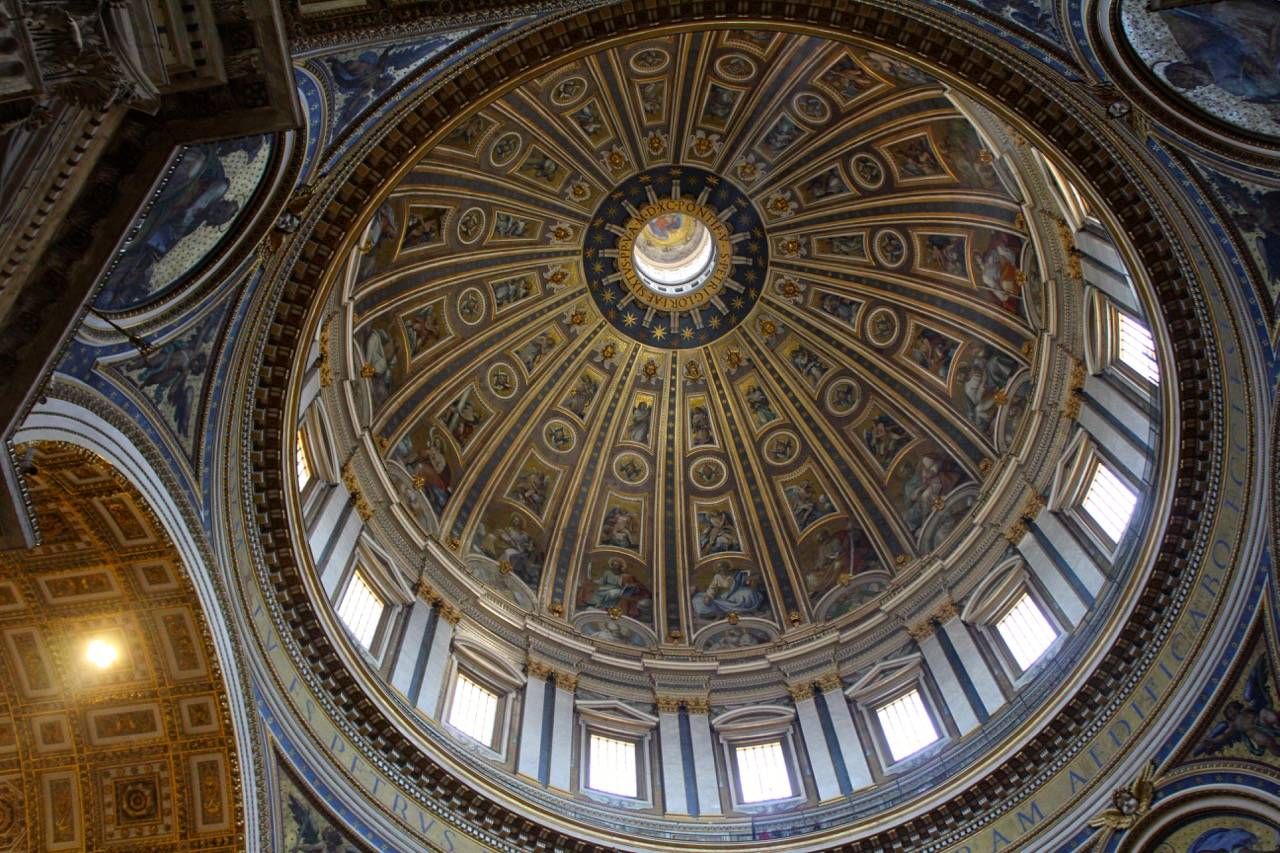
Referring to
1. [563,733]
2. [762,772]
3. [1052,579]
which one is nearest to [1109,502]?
[1052,579]

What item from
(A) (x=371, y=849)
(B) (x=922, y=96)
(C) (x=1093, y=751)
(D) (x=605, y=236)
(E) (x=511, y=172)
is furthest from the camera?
(D) (x=605, y=236)

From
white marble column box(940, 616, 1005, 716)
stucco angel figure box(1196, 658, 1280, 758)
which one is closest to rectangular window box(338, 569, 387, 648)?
white marble column box(940, 616, 1005, 716)

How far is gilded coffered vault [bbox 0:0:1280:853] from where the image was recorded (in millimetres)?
11922

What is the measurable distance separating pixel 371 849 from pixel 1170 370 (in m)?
13.8

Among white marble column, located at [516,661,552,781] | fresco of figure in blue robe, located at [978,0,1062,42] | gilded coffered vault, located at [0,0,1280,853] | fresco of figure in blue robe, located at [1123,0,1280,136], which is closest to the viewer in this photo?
fresco of figure in blue robe, located at [1123,0,1280,136]

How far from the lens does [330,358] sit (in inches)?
872

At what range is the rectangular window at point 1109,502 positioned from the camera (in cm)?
1966

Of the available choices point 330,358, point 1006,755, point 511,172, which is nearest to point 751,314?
point 511,172

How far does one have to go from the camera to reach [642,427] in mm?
32844

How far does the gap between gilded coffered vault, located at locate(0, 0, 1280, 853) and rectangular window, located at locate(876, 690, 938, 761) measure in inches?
4.0

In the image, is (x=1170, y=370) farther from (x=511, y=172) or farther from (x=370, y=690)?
(x=511, y=172)

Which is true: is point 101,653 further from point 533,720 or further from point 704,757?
point 704,757

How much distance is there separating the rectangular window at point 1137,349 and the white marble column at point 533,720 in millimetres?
13392

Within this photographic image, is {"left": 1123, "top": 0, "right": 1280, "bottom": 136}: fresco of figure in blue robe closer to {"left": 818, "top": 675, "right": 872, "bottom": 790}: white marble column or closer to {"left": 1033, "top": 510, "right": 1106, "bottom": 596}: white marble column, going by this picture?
{"left": 1033, "top": 510, "right": 1106, "bottom": 596}: white marble column
